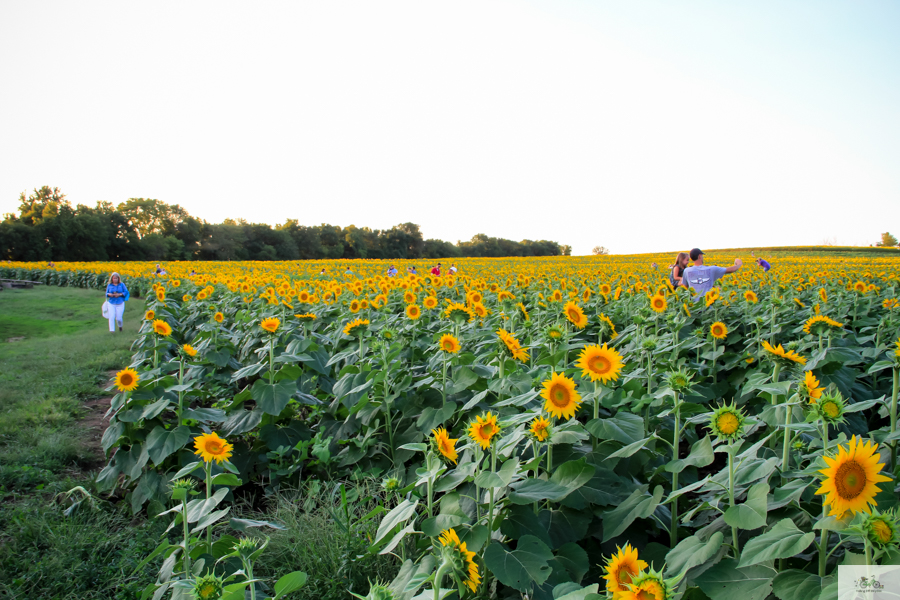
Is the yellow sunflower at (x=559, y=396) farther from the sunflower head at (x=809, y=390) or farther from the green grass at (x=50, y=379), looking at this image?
the green grass at (x=50, y=379)

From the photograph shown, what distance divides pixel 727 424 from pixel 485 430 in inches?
30.6

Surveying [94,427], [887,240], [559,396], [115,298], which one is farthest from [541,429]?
[887,240]

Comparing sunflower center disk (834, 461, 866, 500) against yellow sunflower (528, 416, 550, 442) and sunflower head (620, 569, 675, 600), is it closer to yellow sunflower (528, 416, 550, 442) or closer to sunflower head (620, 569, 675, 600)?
sunflower head (620, 569, 675, 600)

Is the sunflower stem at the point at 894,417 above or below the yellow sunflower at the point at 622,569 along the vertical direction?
above

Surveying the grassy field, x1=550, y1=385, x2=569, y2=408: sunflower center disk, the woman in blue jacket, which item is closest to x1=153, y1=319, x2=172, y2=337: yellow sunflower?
the grassy field

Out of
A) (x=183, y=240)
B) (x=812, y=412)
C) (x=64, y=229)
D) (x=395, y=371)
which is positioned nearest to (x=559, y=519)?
(x=812, y=412)

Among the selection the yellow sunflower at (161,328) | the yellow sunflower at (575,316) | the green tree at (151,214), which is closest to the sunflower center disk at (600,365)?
the yellow sunflower at (575,316)

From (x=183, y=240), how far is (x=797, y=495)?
75901 millimetres

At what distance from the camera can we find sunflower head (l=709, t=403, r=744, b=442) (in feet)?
4.78

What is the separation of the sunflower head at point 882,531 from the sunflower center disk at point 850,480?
0.43 ft

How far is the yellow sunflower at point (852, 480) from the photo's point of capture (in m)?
1.09

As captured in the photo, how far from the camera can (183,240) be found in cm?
6638

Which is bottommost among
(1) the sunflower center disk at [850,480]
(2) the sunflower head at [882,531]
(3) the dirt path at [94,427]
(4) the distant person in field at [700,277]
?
(3) the dirt path at [94,427]

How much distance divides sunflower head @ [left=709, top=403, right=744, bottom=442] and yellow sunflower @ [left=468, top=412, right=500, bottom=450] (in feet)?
2.29
